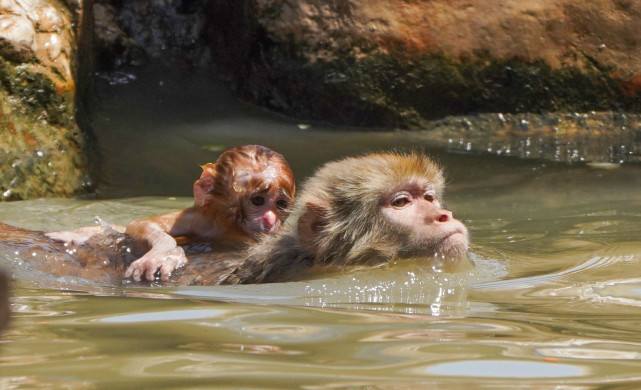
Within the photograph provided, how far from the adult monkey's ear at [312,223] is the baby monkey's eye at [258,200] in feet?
3.39

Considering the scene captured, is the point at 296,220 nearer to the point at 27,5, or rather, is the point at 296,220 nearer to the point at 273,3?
the point at 27,5

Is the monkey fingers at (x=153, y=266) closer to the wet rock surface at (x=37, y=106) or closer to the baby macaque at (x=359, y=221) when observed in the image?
the baby macaque at (x=359, y=221)

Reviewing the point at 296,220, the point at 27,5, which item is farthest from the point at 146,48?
the point at 296,220

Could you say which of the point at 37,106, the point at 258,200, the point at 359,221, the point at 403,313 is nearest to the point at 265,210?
the point at 258,200

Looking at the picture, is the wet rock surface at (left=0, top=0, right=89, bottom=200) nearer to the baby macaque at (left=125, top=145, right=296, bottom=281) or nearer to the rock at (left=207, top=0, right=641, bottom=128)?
the baby macaque at (left=125, top=145, right=296, bottom=281)

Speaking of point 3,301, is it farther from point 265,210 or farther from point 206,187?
point 206,187

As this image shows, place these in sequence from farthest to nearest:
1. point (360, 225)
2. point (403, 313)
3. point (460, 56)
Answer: point (460, 56) → point (360, 225) → point (403, 313)

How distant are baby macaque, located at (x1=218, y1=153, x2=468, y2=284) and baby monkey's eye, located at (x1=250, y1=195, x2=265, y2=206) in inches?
35.6

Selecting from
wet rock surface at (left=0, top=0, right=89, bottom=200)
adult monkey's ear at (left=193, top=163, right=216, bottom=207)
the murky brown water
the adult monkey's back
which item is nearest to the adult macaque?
adult monkey's ear at (left=193, top=163, right=216, bottom=207)

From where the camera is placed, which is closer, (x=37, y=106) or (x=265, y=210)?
(x=265, y=210)

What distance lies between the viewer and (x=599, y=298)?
505cm

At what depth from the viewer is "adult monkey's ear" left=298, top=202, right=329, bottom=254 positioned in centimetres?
600

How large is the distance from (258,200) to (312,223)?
3.55 feet

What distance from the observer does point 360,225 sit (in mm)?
5918
